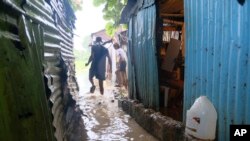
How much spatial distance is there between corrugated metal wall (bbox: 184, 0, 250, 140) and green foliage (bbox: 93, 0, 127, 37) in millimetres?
9139

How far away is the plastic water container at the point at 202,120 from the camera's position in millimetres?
3540

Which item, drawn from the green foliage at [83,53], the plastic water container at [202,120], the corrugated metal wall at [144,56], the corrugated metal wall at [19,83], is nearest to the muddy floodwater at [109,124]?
the corrugated metal wall at [144,56]

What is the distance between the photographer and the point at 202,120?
3533mm

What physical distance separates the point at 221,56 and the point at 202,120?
94 centimetres

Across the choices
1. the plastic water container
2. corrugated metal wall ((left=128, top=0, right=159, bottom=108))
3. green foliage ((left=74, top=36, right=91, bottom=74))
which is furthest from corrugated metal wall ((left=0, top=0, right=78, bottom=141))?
green foliage ((left=74, top=36, right=91, bottom=74))

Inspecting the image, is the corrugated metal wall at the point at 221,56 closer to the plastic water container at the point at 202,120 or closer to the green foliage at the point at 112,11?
the plastic water container at the point at 202,120

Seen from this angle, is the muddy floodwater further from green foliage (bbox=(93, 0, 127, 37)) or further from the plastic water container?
green foliage (bbox=(93, 0, 127, 37))

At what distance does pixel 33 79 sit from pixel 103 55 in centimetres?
904

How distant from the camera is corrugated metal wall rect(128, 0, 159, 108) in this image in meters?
6.78

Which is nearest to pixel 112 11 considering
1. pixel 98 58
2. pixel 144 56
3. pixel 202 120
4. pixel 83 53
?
pixel 98 58

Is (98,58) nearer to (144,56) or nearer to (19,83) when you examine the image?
(144,56)

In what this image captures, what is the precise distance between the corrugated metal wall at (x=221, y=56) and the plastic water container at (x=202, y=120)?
19 cm

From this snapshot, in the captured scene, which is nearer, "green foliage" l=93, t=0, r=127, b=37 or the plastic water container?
the plastic water container

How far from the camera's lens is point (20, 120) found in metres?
2.63
